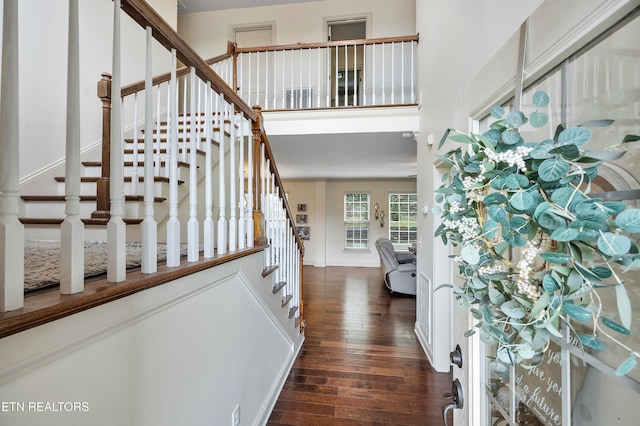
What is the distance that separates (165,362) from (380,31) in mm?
5771

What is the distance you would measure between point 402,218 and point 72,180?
7670 millimetres

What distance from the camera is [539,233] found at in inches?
20.6

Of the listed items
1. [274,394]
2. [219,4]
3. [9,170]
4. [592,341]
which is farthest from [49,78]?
[219,4]

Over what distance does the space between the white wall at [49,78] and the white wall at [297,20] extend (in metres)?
3.00

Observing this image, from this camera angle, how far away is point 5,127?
0.53 m

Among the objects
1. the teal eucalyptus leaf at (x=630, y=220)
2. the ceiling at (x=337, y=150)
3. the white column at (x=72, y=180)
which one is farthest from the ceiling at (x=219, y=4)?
the teal eucalyptus leaf at (x=630, y=220)

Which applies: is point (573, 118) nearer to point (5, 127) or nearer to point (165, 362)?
point (5, 127)

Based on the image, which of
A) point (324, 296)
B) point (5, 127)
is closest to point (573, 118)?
point (5, 127)

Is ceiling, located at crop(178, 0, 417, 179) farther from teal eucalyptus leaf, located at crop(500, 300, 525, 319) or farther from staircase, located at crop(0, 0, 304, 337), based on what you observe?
teal eucalyptus leaf, located at crop(500, 300, 525, 319)

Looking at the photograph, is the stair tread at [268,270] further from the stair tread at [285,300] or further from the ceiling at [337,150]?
the ceiling at [337,150]

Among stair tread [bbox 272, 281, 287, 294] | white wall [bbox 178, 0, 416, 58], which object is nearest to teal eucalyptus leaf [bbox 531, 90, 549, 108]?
stair tread [bbox 272, 281, 287, 294]

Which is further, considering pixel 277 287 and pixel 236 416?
pixel 277 287

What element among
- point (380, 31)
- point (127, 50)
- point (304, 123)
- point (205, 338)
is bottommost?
point (205, 338)

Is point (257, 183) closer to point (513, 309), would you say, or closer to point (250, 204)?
point (250, 204)
